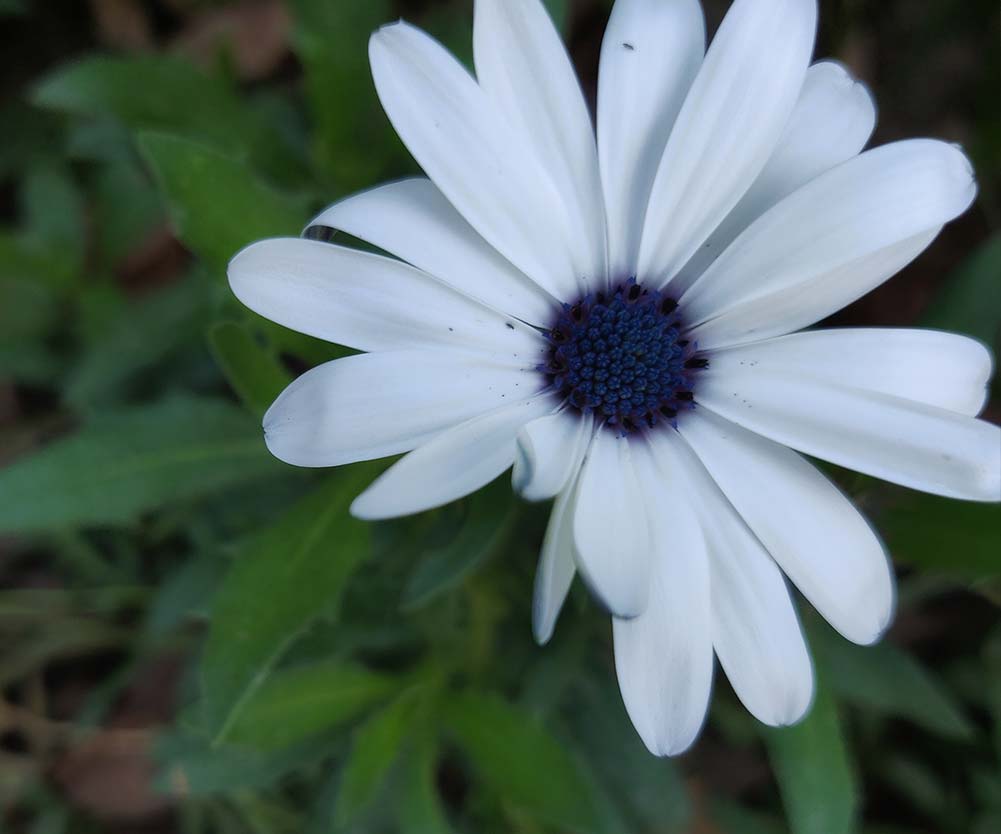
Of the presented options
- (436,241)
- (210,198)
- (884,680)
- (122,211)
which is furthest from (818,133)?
(122,211)

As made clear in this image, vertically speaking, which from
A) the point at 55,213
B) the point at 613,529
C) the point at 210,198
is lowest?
the point at 613,529

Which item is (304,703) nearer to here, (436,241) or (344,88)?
(436,241)

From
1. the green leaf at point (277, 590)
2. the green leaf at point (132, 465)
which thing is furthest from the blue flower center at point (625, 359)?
the green leaf at point (132, 465)

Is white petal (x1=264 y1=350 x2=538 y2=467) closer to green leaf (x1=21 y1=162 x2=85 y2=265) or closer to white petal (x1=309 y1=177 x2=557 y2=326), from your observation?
white petal (x1=309 y1=177 x2=557 y2=326)

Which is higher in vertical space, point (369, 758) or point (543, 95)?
point (543, 95)

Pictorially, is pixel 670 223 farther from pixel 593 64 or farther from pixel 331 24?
pixel 593 64

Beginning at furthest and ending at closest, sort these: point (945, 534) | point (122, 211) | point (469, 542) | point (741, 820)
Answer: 1. point (122, 211)
2. point (741, 820)
3. point (945, 534)
4. point (469, 542)

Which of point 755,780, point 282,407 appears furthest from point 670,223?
point 755,780
